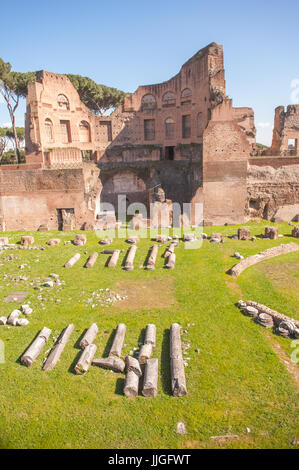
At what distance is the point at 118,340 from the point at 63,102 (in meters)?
25.6

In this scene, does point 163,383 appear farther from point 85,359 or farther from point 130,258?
point 130,258

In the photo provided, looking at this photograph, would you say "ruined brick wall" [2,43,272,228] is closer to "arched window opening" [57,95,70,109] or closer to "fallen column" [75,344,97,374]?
"arched window opening" [57,95,70,109]

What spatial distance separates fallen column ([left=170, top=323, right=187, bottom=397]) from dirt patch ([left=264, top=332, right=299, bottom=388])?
2.21m

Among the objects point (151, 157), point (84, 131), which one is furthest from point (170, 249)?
point (84, 131)

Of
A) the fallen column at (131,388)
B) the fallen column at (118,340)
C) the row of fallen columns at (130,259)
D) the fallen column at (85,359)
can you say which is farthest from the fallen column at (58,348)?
the row of fallen columns at (130,259)

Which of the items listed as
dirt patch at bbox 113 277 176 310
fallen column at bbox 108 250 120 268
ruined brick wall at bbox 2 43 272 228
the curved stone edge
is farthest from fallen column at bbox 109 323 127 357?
ruined brick wall at bbox 2 43 272 228

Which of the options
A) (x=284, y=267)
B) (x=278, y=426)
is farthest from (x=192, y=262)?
(x=278, y=426)

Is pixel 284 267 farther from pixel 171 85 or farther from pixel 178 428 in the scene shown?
pixel 171 85

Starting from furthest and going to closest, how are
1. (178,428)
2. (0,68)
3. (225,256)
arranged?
(0,68), (225,256), (178,428)

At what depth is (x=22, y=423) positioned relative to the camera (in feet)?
17.1

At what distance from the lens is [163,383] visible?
6020mm

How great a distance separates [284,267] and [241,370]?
658cm

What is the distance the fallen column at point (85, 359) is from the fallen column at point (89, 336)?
0.18 metres

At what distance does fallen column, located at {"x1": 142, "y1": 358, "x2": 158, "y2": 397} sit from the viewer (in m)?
5.70
